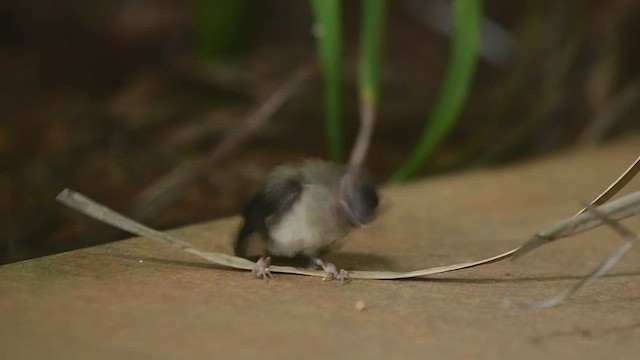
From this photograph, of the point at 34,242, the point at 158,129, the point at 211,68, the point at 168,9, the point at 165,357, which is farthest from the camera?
the point at 168,9

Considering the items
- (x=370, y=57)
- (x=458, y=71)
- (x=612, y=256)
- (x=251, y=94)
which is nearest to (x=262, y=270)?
(x=612, y=256)

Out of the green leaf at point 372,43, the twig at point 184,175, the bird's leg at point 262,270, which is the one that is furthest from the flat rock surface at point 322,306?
the green leaf at point 372,43

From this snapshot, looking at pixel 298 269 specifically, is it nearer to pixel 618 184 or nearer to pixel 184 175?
pixel 618 184

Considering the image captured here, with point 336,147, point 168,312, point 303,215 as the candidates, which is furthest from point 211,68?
point 168,312

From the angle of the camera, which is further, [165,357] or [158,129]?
[158,129]

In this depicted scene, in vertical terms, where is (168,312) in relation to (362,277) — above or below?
below

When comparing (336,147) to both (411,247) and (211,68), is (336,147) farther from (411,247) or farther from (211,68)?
(211,68)

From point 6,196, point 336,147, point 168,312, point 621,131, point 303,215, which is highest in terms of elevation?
point 621,131

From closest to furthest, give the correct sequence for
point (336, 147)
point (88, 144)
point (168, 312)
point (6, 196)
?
point (168, 312) → point (6, 196) → point (336, 147) → point (88, 144)
